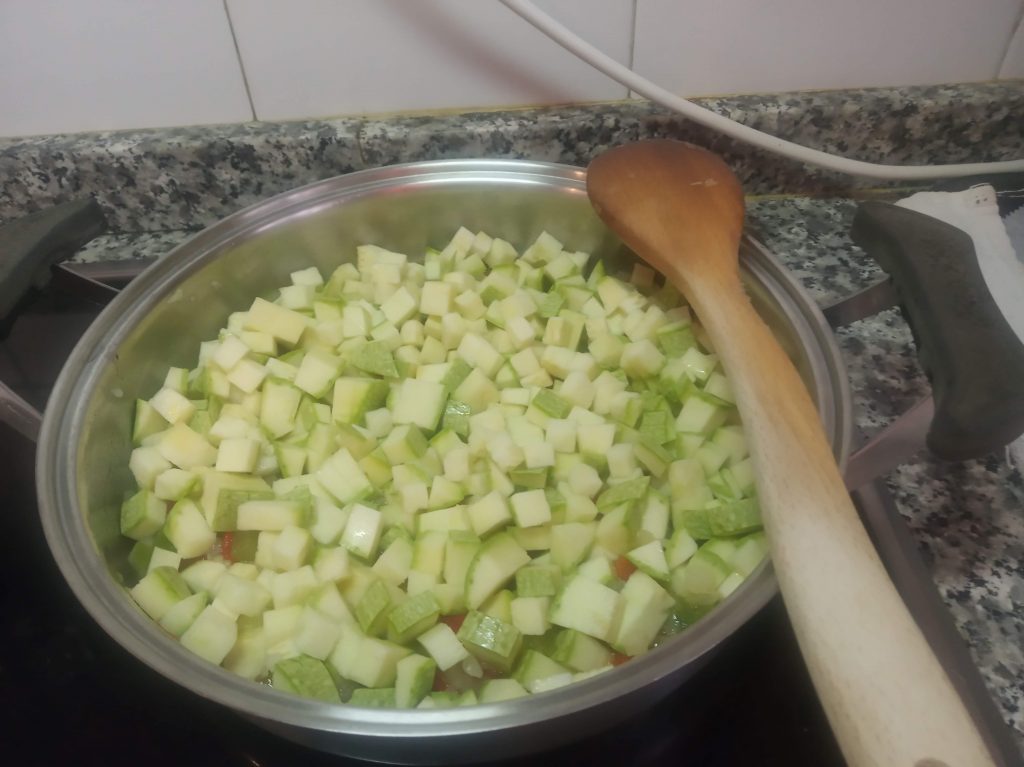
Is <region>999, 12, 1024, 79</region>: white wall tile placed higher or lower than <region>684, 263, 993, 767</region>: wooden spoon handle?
higher

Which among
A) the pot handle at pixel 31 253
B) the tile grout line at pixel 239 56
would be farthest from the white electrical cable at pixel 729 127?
the pot handle at pixel 31 253

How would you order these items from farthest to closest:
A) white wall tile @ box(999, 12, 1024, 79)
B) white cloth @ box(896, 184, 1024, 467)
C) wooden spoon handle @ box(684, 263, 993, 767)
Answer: white wall tile @ box(999, 12, 1024, 79) → white cloth @ box(896, 184, 1024, 467) → wooden spoon handle @ box(684, 263, 993, 767)

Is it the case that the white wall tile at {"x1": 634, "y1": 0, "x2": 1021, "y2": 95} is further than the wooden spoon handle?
Yes

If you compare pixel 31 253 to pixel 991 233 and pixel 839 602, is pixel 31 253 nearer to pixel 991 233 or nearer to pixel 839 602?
pixel 839 602

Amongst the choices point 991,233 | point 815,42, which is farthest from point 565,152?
point 991,233

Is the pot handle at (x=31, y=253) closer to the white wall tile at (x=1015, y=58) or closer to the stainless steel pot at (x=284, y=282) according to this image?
A: the stainless steel pot at (x=284, y=282)

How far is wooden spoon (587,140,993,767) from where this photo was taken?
45 centimetres

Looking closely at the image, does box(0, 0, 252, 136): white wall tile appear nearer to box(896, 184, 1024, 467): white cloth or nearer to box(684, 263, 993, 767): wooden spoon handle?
box(684, 263, 993, 767): wooden spoon handle

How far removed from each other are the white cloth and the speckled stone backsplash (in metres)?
0.10

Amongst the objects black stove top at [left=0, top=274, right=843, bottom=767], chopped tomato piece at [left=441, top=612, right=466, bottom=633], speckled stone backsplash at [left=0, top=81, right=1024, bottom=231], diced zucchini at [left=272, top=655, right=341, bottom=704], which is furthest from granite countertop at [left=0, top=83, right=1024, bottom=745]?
diced zucchini at [left=272, top=655, right=341, bottom=704]

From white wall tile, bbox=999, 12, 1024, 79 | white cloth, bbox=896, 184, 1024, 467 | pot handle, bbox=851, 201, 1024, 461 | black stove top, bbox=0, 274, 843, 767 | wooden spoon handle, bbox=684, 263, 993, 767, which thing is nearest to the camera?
wooden spoon handle, bbox=684, 263, 993, 767

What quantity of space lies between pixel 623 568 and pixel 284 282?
1.96ft

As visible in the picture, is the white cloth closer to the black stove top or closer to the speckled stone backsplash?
the speckled stone backsplash

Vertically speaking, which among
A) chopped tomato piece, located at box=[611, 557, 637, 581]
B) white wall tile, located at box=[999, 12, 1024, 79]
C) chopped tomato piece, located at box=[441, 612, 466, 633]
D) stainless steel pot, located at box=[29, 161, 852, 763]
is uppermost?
white wall tile, located at box=[999, 12, 1024, 79]
